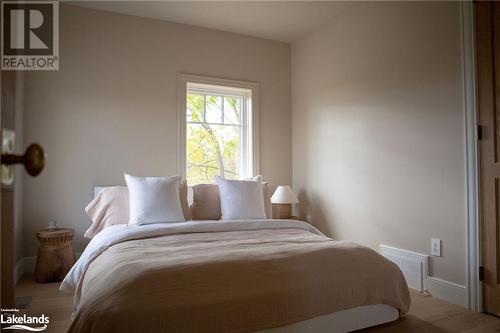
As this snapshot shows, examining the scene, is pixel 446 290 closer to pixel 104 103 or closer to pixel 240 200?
pixel 240 200

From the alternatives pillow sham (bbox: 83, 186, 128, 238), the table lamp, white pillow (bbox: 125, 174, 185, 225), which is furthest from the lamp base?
pillow sham (bbox: 83, 186, 128, 238)

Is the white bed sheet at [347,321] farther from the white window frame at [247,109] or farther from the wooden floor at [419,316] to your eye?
the white window frame at [247,109]

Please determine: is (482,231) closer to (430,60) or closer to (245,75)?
(430,60)

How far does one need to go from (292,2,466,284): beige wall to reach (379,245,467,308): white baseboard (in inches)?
2.5

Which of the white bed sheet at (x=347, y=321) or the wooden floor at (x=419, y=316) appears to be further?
the wooden floor at (x=419, y=316)

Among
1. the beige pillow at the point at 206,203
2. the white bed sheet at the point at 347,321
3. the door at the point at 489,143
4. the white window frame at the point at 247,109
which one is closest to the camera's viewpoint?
the white bed sheet at the point at 347,321

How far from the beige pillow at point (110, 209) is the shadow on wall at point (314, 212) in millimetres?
1700

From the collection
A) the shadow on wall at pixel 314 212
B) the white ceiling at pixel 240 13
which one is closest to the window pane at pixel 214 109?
the white ceiling at pixel 240 13

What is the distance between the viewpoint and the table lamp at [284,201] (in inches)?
162

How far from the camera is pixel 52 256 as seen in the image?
10.3 ft

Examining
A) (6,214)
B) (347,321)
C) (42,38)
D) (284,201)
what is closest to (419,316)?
(347,321)

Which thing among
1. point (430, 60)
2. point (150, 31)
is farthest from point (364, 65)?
point (150, 31)

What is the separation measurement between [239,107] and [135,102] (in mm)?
1351

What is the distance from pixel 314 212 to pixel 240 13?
255 centimetres
